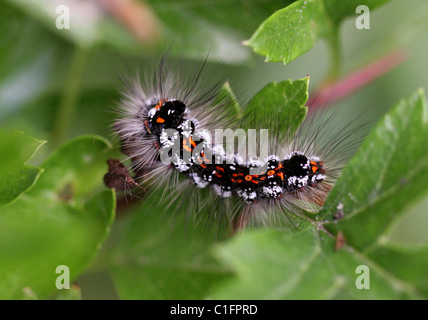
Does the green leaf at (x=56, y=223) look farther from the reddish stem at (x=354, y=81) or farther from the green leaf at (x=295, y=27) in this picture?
the reddish stem at (x=354, y=81)

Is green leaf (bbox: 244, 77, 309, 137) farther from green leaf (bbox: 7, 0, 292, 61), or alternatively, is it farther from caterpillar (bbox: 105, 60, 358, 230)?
green leaf (bbox: 7, 0, 292, 61)

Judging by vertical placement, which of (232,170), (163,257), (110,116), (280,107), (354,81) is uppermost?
(354,81)

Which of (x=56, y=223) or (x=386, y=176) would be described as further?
(x=56, y=223)

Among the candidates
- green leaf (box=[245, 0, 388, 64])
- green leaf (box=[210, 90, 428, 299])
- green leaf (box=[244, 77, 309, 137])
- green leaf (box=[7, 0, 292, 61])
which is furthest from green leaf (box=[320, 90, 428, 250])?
green leaf (box=[7, 0, 292, 61])

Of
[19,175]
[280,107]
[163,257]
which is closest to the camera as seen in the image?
[19,175]

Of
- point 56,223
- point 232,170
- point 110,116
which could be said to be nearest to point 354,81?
point 232,170

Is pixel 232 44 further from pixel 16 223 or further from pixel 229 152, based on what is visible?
pixel 16 223

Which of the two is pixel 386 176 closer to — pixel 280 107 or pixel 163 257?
pixel 280 107

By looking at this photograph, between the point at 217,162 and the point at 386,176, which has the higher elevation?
the point at 217,162
